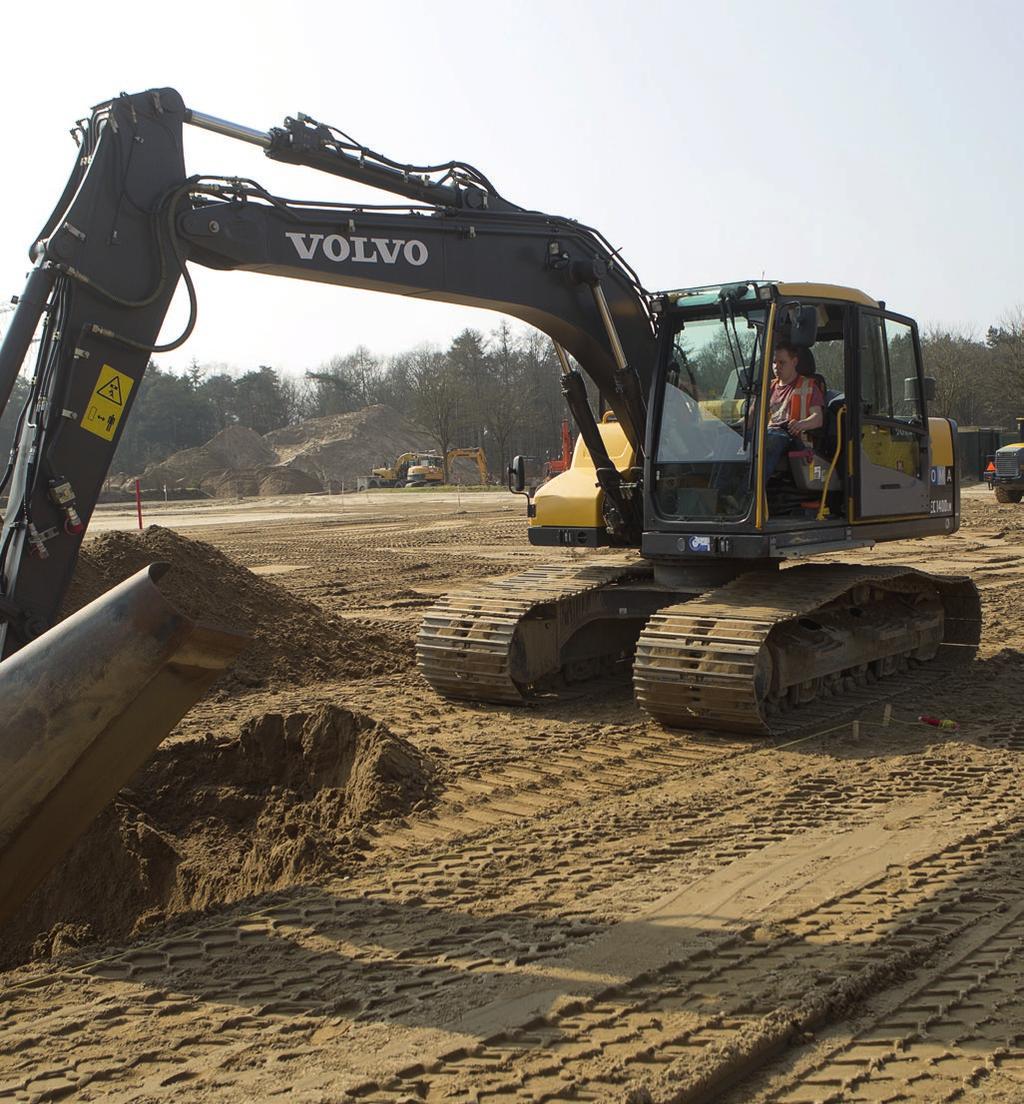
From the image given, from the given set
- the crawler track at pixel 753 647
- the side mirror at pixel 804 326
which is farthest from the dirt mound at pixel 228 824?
the side mirror at pixel 804 326

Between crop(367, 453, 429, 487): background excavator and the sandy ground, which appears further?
crop(367, 453, 429, 487): background excavator

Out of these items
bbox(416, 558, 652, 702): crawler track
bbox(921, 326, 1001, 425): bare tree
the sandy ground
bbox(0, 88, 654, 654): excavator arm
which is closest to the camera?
the sandy ground

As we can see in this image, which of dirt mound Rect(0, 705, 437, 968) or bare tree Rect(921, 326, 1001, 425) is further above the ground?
bare tree Rect(921, 326, 1001, 425)

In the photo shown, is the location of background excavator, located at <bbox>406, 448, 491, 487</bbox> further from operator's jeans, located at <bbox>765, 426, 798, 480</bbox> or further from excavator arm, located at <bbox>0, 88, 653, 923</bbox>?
operator's jeans, located at <bbox>765, 426, 798, 480</bbox>

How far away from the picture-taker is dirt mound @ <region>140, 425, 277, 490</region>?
6066 cm

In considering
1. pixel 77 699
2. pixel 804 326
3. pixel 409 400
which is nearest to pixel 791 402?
pixel 804 326

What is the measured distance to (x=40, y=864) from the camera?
4125 millimetres

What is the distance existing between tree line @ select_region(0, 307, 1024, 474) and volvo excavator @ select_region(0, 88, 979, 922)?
3077 cm

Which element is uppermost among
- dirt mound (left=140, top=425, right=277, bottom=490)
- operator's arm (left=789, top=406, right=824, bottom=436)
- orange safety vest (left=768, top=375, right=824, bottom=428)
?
dirt mound (left=140, top=425, right=277, bottom=490)

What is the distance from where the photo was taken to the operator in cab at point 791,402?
26.5ft

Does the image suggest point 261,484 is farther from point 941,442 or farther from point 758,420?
point 758,420

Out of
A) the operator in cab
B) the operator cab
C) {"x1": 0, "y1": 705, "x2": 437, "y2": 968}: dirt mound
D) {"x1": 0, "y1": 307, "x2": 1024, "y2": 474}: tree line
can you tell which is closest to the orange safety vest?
the operator in cab

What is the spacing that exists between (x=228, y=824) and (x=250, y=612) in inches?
176

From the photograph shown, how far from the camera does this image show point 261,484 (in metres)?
55.6
